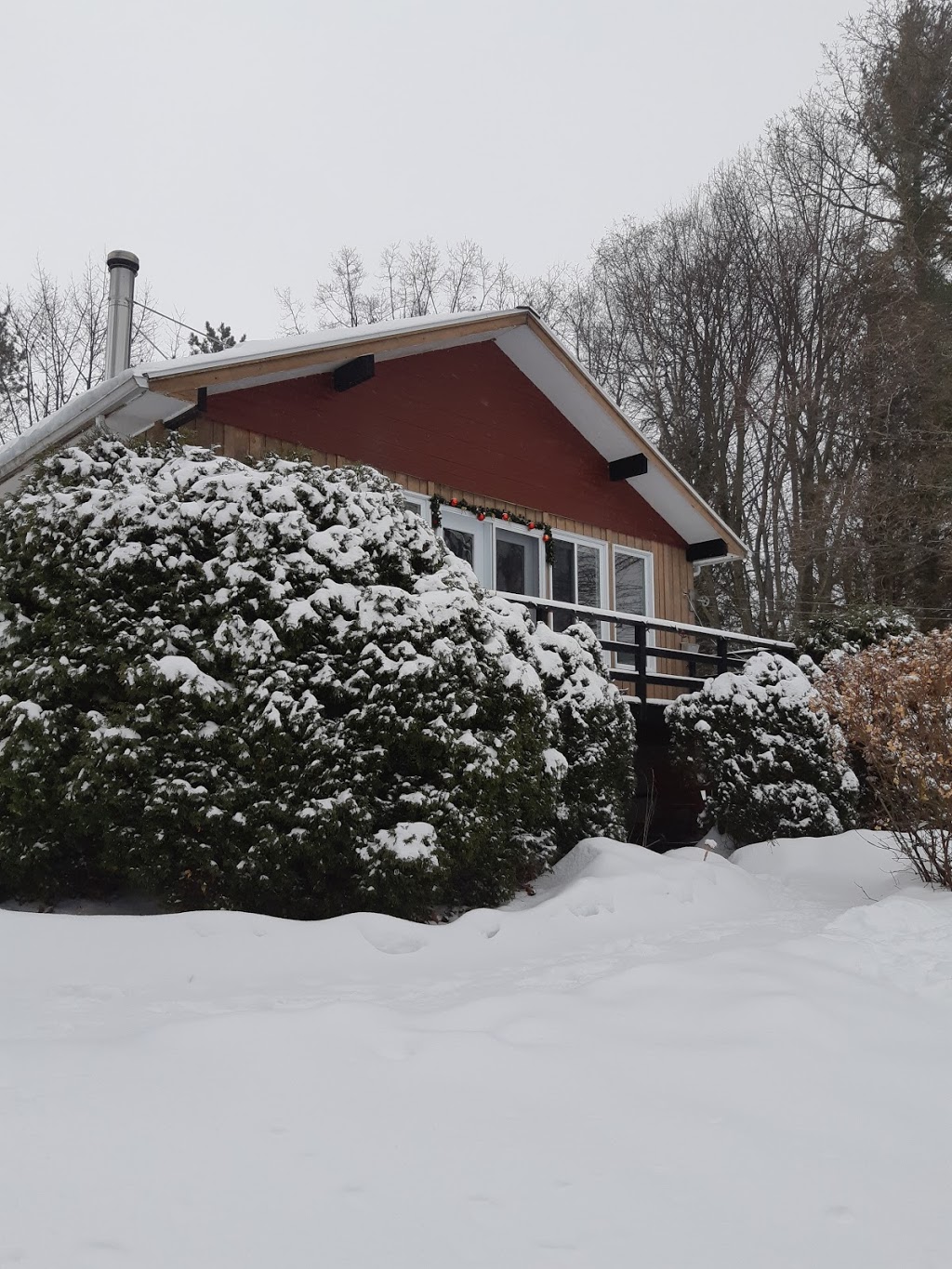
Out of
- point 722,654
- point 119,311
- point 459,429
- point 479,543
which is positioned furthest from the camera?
point 119,311

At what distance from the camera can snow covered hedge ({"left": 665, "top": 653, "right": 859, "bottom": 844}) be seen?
8.47 metres

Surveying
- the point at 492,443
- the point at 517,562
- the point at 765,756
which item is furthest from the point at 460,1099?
the point at 492,443

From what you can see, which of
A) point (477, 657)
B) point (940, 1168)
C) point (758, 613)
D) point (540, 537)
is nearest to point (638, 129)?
point (758, 613)

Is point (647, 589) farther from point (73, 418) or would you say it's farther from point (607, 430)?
point (73, 418)

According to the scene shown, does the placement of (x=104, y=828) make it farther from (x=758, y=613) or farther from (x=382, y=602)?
(x=758, y=613)

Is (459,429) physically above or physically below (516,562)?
above

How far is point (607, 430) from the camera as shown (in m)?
12.3

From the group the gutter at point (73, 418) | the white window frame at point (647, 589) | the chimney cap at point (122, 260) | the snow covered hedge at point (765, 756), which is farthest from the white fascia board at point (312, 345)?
the snow covered hedge at point (765, 756)

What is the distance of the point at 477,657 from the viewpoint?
604cm

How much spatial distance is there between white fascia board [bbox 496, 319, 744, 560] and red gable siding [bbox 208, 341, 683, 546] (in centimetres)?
13

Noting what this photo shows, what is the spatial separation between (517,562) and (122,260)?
20.4 feet

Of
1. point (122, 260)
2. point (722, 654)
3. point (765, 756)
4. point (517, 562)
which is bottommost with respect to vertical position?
point (765, 756)

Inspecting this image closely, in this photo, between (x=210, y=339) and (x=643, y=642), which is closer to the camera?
(x=643, y=642)

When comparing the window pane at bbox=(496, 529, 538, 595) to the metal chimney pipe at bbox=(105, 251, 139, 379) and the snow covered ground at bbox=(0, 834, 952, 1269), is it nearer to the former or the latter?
the metal chimney pipe at bbox=(105, 251, 139, 379)
